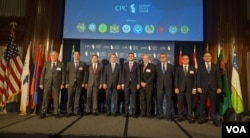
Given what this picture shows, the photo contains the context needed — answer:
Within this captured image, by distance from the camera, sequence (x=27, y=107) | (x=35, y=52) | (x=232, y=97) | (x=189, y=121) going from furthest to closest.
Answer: (x=35, y=52), (x=27, y=107), (x=232, y=97), (x=189, y=121)

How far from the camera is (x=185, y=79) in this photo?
5.23m

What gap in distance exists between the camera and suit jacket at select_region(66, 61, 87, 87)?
5527 mm

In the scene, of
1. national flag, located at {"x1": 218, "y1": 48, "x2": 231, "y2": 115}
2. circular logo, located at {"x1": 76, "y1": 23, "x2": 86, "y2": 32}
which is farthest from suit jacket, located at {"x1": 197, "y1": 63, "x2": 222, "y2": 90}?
circular logo, located at {"x1": 76, "y1": 23, "x2": 86, "y2": 32}

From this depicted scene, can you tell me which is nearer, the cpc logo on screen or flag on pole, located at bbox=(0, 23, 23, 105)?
flag on pole, located at bbox=(0, 23, 23, 105)

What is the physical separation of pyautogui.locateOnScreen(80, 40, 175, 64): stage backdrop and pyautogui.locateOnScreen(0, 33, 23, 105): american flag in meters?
1.54

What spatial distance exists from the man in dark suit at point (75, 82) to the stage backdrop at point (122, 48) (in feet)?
3.51

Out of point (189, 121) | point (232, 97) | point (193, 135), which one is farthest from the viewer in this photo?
point (232, 97)

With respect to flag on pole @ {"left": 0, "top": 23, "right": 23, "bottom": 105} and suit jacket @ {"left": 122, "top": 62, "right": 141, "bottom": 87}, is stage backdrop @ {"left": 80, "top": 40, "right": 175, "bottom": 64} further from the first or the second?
flag on pole @ {"left": 0, "top": 23, "right": 23, "bottom": 105}

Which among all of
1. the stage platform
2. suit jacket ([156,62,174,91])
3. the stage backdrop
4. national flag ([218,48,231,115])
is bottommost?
the stage platform

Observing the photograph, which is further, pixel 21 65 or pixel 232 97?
pixel 21 65

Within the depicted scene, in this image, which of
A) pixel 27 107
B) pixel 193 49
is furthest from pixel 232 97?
pixel 27 107

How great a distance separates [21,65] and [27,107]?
0.98 metres

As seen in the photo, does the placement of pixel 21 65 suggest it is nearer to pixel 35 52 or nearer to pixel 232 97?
pixel 35 52

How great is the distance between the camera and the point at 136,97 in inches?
223
